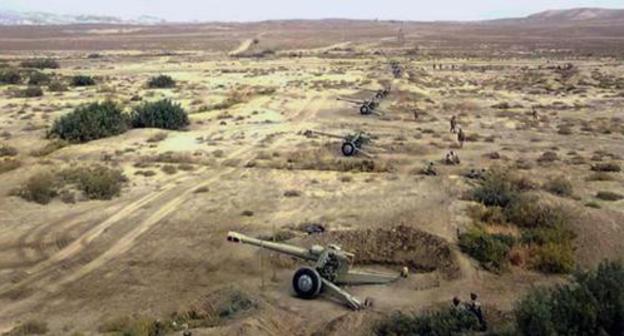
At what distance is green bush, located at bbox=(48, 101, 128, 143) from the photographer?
34469 millimetres

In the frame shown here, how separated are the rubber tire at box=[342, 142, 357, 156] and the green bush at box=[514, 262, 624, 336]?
802 inches

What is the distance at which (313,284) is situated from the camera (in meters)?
15.2

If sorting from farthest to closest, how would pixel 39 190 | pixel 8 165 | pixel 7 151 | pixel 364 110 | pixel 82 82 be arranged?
pixel 82 82
pixel 364 110
pixel 7 151
pixel 8 165
pixel 39 190

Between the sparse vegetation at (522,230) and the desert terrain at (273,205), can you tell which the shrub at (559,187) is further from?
the desert terrain at (273,205)

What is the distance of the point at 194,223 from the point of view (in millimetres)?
21641

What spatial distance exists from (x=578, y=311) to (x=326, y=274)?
6445 mm

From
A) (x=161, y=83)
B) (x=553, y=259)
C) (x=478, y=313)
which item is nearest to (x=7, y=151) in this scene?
(x=553, y=259)

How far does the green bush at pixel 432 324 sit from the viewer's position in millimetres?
11992

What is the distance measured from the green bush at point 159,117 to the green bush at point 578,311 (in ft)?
99.0

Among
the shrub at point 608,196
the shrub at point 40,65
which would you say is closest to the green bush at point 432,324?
the shrub at point 608,196

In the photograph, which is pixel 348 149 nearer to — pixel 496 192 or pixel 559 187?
pixel 496 192

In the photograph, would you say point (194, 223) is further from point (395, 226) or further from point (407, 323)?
point (407, 323)

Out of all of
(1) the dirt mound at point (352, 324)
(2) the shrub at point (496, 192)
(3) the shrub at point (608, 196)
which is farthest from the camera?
(3) the shrub at point (608, 196)

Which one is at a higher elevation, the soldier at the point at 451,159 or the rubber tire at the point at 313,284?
the rubber tire at the point at 313,284
